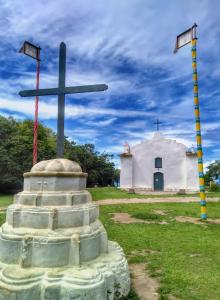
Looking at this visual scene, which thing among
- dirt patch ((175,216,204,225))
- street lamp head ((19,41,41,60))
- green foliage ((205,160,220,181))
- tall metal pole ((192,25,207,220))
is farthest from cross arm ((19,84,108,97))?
green foliage ((205,160,220,181))

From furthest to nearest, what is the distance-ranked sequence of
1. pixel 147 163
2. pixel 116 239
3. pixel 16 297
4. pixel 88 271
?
pixel 147 163, pixel 116 239, pixel 88 271, pixel 16 297

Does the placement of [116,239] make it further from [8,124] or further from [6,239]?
[8,124]

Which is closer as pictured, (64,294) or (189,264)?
(64,294)

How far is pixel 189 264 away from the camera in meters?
5.59

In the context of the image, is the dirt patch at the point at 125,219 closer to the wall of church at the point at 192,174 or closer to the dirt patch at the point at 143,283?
the dirt patch at the point at 143,283

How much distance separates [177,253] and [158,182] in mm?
21759

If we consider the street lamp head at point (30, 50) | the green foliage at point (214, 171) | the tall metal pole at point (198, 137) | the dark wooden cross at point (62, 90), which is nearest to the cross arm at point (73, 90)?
the dark wooden cross at point (62, 90)

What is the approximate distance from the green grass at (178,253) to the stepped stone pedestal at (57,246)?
1.11 m

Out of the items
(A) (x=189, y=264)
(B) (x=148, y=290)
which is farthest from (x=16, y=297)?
(A) (x=189, y=264)

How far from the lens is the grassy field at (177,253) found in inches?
175

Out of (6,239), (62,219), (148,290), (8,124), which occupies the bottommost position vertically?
(148,290)

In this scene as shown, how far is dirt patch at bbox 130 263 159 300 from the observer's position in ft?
13.9

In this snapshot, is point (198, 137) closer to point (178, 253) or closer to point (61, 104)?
point (178, 253)

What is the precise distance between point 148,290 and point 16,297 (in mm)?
2257
